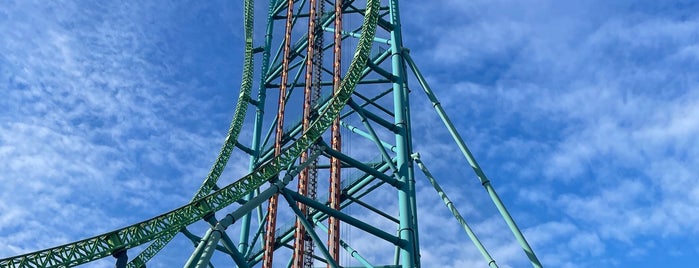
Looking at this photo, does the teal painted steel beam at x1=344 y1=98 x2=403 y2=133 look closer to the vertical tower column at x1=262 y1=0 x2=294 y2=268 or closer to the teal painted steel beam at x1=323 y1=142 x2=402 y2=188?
the teal painted steel beam at x1=323 y1=142 x2=402 y2=188

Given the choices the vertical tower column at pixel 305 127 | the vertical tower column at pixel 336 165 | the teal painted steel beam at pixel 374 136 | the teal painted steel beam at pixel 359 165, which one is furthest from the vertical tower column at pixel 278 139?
the teal painted steel beam at pixel 374 136

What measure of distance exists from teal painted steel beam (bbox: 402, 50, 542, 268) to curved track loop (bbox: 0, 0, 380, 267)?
2006 millimetres

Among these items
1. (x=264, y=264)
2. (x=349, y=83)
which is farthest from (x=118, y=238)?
(x=349, y=83)

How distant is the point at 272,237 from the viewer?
68.5ft

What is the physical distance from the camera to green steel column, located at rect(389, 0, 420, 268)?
18.0 meters

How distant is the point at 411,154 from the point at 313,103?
3.90 m

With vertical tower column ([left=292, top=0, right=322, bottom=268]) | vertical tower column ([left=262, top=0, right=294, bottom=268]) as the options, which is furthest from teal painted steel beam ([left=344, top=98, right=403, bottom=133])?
vertical tower column ([left=262, top=0, right=294, bottom=268])

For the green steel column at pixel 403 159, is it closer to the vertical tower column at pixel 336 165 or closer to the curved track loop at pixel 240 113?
the vertical tower column at pixel 336 165

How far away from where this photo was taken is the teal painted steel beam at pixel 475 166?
61.3ft

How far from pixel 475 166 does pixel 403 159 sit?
245cm

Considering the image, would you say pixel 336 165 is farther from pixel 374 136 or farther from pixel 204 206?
pixel 204 206

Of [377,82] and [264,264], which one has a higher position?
[377,82]

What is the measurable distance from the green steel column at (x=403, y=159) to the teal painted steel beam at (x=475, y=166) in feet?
2.14

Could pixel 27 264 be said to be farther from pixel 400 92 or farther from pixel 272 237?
pixel 400 92
